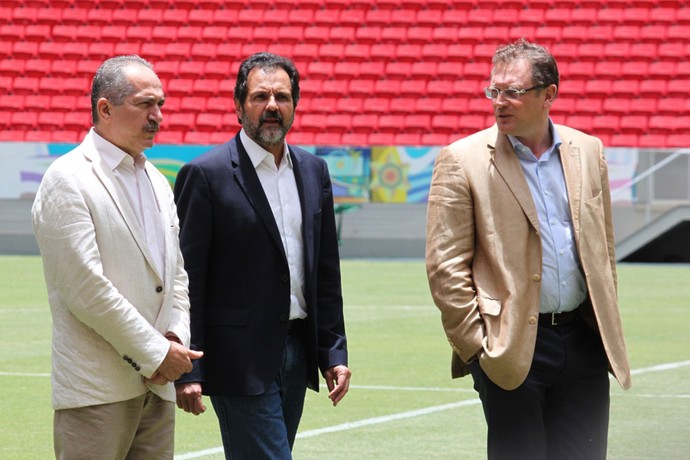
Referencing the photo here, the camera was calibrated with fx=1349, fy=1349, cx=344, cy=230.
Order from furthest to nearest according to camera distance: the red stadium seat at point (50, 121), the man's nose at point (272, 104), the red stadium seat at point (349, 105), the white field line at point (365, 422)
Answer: the red stadium seat at point (50, 121) → the red stadium seat at point (349, 105) → the white field line at point (365, 422) → the man's nose at point (272, 104)

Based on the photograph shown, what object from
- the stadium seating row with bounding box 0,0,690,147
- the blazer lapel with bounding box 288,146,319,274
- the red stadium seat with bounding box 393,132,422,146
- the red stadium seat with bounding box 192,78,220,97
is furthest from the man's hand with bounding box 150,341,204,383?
the red stadium seat with bounding box 192,78,220,97

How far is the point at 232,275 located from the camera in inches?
183

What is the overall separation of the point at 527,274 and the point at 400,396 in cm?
510

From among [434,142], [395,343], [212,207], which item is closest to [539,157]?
[212,207]

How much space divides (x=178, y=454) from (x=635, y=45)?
1937 cm

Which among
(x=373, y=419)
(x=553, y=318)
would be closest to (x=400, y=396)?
(x=373, y=419)

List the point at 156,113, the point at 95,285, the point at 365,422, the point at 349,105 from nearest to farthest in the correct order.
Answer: the point at 95,285 < the point at 156,113 < the point at 365,422 < the point at 349,105

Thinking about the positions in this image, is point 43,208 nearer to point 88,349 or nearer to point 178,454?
point 88,349

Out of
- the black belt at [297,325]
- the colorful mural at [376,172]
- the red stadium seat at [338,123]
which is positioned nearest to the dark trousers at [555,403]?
the black belt at [297,325]

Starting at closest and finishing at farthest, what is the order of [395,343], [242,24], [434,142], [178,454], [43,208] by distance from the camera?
[43,208]
[178,454]
[395,343]
[434,142]
[242,24]

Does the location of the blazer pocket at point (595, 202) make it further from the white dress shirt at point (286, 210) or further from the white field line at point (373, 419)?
the white field line at point (373, 419)

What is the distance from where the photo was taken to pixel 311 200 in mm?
4805

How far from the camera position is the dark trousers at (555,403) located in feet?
14.7

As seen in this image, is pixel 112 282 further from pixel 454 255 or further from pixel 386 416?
pixel 386 416
